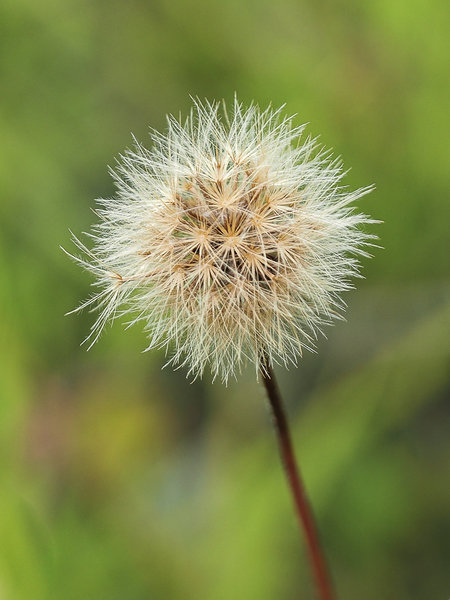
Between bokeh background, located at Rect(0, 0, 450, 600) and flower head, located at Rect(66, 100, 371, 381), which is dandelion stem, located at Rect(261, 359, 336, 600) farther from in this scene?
bokeh background, located at Rect(0, 0, 450, 600)

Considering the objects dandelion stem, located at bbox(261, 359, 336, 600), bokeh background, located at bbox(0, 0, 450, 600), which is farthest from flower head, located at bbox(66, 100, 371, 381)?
bokeh background, located at bbox(0, 0, 450, 600)

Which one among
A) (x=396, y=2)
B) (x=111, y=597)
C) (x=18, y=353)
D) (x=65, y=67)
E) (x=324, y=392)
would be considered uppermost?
(x=65, y=67)

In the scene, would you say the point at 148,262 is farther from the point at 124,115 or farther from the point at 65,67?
the point at 65,67

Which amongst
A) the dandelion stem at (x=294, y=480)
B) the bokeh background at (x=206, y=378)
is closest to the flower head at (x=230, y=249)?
the dandelion stem at (x=294, y=480)

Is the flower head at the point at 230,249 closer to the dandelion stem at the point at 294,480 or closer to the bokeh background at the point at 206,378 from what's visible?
the dandelion stem at the point at 294,480

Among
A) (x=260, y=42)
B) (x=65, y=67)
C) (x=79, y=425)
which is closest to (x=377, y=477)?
(x=79, y=425)
